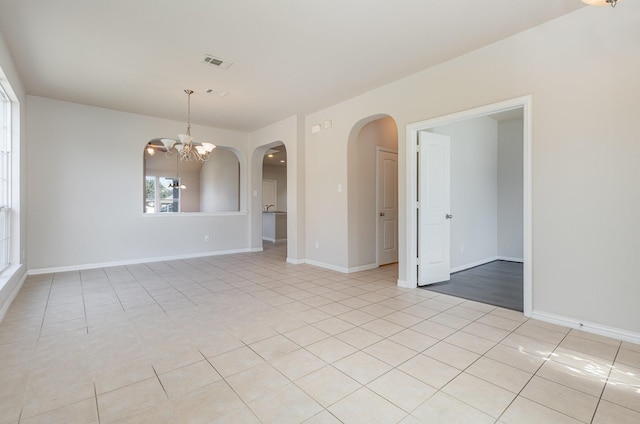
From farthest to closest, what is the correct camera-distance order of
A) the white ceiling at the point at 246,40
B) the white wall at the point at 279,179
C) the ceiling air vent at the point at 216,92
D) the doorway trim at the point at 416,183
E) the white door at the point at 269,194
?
1. the white wall at the point at 279,179
2. the white door at the point at 269,194
3. the ceiling air vent at the point at 216,92
4. the doorway trim at the point at 416,183
5. the white ceiling at the point at 246,40

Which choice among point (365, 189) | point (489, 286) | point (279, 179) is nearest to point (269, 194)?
point (279, 179)

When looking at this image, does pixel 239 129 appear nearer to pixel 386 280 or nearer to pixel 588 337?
pixel 386 280

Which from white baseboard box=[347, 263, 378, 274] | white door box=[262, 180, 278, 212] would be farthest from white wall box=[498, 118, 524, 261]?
white door box=[262, 180, 278, 212]

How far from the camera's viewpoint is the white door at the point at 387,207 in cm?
548

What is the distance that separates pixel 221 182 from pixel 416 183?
8.29 metres

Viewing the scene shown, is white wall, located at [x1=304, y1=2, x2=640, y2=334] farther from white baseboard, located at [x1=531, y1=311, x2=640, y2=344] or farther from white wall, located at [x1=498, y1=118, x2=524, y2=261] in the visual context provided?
white wall, located at [x1=498, y1=118, x2=524, y2=261]

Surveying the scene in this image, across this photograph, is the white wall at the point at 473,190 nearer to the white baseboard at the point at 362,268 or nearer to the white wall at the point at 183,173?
the white baseboard at the point at 362,268

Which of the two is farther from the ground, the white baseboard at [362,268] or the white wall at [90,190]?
the white wall at [90,190]

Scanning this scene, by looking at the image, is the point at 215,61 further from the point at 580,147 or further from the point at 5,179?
the point at 580,147

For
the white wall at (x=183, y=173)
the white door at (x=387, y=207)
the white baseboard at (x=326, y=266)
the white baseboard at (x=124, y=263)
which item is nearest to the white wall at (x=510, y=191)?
the white door at (x=387, y=207)

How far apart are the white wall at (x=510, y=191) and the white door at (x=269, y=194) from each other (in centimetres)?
801

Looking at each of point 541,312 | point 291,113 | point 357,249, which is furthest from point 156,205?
point 541,312

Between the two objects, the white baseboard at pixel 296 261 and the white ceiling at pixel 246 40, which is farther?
the white baseboard at pixel 296 261

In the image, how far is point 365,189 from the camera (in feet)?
17.0
